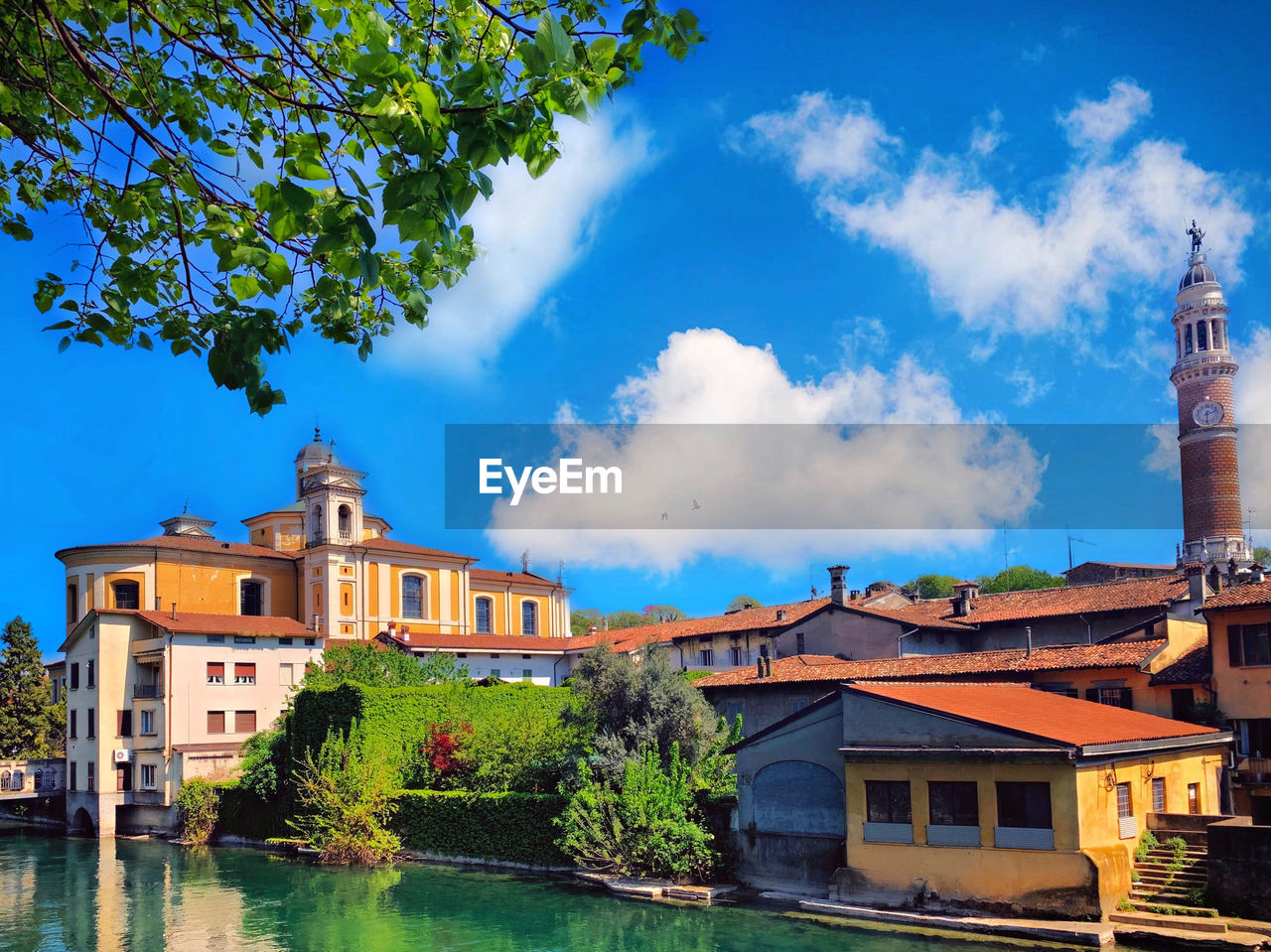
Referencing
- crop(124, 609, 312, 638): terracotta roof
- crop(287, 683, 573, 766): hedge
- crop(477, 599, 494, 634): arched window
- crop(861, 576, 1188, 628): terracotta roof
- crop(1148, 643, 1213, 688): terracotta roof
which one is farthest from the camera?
crop(477, 599, 494, 634): arched window

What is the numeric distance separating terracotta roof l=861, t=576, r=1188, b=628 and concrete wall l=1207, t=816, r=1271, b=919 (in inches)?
596

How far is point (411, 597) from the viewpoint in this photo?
60.8m

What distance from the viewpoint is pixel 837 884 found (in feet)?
72.2

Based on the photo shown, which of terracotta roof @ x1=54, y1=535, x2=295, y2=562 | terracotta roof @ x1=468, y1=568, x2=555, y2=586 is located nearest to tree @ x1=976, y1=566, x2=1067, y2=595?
terracotta roof @ x1=468, y1=568, x2=555, y2=586

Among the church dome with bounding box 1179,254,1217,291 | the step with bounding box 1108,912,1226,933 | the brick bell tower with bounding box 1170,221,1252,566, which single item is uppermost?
the church dome with bounding box 1179,254,1217,291

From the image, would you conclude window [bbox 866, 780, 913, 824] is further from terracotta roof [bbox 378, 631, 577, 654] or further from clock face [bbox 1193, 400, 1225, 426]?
clock face [bbox 1193, 400, 1225, 426]


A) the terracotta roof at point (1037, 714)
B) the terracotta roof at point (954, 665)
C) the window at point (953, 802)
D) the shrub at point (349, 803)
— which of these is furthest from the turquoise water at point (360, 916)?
the terracotta roof at point (954, 665)

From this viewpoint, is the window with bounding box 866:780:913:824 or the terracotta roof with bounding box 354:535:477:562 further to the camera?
the terracotta roof with bounding box 354:535:477:562

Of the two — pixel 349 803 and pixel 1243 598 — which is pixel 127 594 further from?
pixel 1243 598

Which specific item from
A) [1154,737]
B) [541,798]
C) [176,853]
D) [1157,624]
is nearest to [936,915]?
[1154,737]

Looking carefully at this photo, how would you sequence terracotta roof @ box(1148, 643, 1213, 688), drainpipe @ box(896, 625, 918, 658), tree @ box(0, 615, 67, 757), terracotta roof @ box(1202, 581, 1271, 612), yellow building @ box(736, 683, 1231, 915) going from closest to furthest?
yellow building @ box(736, 683, 1231, 915)
terracotta roof @ box(1202, 581, 1271, 612)
terracotta roof @ box(1148, 643, 1213, 688)
drainpipe @ box(896, 625, 918, 658)
tree @ box(0, 615, 67, 757)

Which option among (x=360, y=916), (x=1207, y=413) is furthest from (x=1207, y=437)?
(x=360, y=916)

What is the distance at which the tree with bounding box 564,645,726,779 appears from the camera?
1135 inches

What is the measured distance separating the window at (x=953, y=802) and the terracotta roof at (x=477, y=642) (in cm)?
3689
